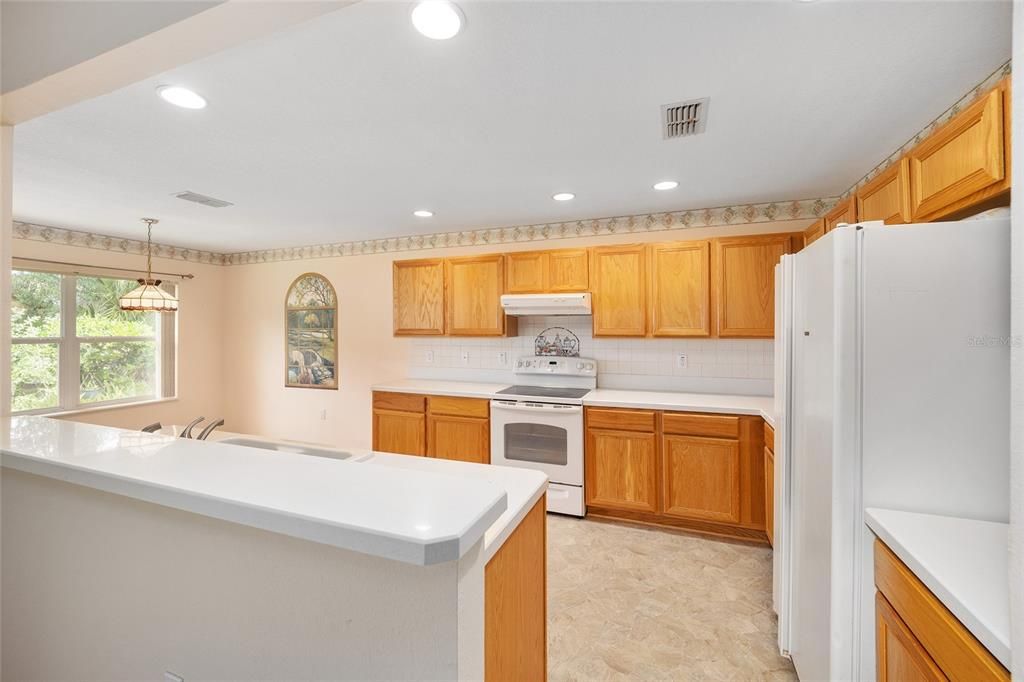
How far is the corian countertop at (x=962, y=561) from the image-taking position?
84cm

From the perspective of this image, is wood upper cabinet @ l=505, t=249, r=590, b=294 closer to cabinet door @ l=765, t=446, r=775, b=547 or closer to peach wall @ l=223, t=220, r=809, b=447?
peach wall @ l=223, t=220, r=809, b=447

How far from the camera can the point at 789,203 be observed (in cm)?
311

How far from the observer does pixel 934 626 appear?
37.9 inches

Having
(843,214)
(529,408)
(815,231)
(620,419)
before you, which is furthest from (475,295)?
(843,214)

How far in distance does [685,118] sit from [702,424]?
192 centimetres

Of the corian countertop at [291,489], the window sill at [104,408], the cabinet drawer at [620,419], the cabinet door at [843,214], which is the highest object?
the cabinet door at [843,214]

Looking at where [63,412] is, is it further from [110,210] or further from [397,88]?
[397,88]

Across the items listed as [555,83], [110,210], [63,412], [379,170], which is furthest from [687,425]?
[63,412]

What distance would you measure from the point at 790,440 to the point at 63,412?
5.51 m

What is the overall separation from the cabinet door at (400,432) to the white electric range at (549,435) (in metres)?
0.70

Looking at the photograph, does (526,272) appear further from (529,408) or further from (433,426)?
(433,426)

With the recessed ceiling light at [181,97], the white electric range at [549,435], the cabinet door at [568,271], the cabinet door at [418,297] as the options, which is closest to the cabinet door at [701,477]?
the white electric range at [549,435]

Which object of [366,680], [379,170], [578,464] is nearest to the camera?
[366,680]

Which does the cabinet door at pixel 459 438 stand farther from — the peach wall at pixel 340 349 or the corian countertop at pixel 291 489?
the corian countertop at pixel 291 489
